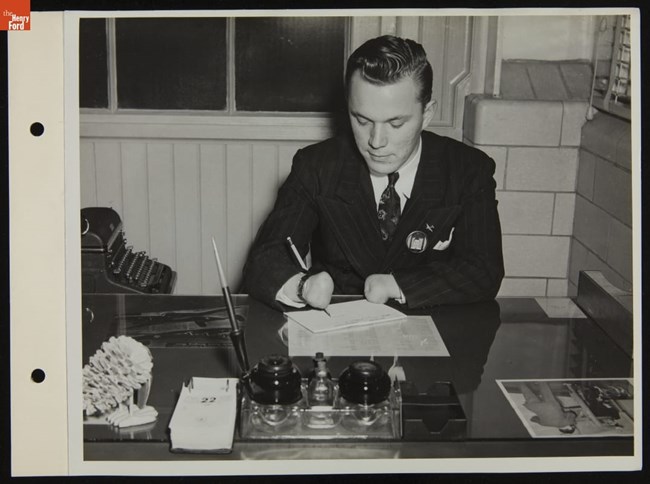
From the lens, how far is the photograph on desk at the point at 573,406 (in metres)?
1.29

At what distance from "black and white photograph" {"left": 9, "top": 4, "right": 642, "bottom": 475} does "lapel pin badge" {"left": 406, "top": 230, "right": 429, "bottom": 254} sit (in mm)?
14

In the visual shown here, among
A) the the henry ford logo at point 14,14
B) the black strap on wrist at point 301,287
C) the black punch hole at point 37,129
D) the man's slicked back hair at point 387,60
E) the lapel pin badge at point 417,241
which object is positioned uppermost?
the the henry ford logo at point 14,14

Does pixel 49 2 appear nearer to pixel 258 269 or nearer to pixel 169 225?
pixel 258 269

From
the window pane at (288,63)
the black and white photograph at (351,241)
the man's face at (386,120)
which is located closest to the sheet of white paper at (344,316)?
the black and white photograph at (351,241)

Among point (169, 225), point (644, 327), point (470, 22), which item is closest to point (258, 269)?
point (644, 327)

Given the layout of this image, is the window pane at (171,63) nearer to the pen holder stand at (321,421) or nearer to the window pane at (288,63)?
the window pane at (288,63)

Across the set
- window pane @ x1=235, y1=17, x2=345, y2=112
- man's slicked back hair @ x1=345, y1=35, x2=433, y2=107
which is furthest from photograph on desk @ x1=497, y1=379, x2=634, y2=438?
window pane @ x1=235, y1=17, x2=345, y2=112

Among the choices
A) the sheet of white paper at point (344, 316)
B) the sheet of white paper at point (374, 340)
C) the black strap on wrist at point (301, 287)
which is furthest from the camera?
the black strap on wrist at point (301, 287)

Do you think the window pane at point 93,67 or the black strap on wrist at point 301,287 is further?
the window pane at point 93,67

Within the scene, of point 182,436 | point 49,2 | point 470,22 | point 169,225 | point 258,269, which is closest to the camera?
point 182,436

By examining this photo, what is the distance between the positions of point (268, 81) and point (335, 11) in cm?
166

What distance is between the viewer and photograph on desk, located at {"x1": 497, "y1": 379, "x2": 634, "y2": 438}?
1288 millimetres

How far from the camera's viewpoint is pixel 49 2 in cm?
146

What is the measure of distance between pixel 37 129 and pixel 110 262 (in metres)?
1.00
